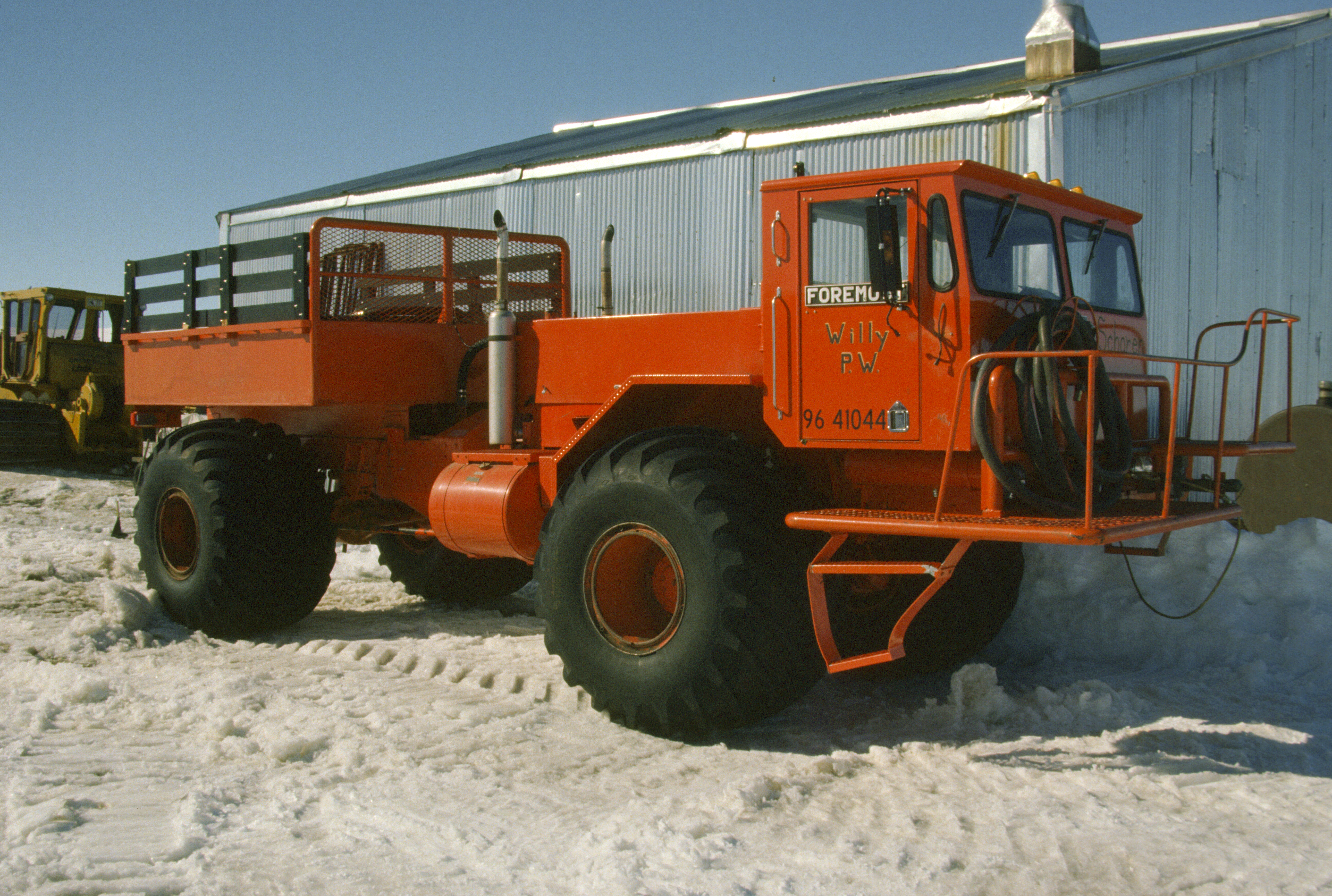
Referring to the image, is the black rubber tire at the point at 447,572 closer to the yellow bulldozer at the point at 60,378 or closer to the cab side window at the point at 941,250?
the cab side window at the point at 941,250

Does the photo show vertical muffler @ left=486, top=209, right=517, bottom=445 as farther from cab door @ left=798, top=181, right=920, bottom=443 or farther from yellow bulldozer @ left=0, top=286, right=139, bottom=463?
yellow bulldozer @ left=0, top=286, right=139, bottom=463

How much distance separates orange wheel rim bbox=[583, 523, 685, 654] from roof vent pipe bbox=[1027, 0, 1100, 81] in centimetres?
680

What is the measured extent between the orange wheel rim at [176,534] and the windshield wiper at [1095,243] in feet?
17.8

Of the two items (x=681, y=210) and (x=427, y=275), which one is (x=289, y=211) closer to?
(x=681, y=210)

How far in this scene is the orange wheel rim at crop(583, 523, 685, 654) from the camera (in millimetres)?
4883

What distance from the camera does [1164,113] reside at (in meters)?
10.1

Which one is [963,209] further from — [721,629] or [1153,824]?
[1153,824]

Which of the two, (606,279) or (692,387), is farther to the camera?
(606,279)

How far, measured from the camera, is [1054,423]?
4.33m

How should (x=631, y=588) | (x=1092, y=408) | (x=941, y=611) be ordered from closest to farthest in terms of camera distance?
(x=1092, y=408) → (x=631, y=588) → (x=941, y=611)

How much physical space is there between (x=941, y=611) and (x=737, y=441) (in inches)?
70.6

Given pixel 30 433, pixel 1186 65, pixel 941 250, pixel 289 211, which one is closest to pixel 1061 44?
pixel 1186 65

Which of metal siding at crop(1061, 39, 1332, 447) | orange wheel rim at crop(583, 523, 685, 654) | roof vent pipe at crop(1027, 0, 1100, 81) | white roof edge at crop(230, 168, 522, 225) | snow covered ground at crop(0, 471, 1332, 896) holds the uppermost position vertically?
roof vent pipe at crop(1027, 0, 1100, 81)

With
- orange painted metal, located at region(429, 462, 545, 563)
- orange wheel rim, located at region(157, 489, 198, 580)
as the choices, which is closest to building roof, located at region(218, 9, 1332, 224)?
orange painted metal, located at region(429, 462, 545, 563)
